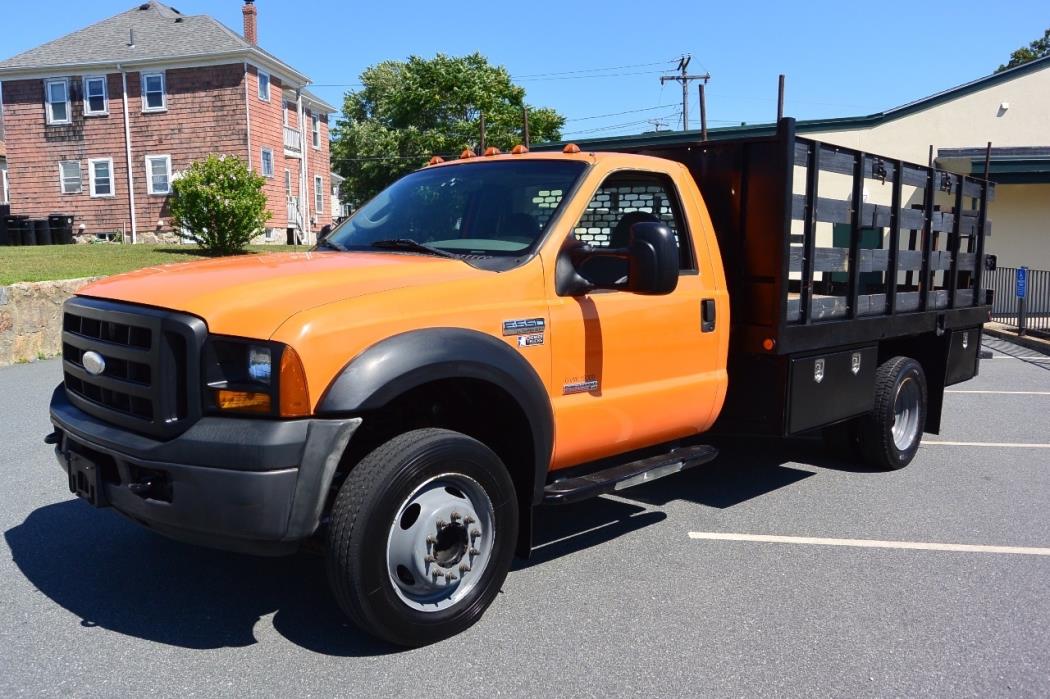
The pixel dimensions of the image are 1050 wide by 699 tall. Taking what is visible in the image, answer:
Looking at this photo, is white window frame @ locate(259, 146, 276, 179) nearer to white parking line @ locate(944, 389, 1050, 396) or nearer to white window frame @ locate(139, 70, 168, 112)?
white window frame @ locate(139, 70, 168, 112)

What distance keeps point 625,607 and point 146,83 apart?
32.9 m

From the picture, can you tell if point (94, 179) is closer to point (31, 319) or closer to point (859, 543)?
point (31, 319)

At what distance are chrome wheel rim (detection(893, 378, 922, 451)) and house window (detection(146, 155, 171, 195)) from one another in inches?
1189

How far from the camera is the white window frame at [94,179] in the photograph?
32188 millimetres

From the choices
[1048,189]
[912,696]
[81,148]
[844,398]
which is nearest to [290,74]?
[81,148]

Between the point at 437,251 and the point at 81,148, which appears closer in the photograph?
the point at 437,251

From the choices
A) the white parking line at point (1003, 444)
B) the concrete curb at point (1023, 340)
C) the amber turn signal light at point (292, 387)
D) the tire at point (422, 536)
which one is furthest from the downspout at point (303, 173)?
the amber turn signal light at point (292, 387)

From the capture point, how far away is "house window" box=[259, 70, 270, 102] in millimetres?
32281

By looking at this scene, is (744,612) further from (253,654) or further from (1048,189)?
(1048,189)

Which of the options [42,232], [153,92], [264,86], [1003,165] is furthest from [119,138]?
[1003,165]

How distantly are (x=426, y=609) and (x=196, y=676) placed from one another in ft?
2.99

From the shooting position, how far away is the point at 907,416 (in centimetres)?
706

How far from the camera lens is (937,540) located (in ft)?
17.0

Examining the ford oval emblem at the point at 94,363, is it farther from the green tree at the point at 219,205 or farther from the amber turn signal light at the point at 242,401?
the green tree at the point at 219,205
